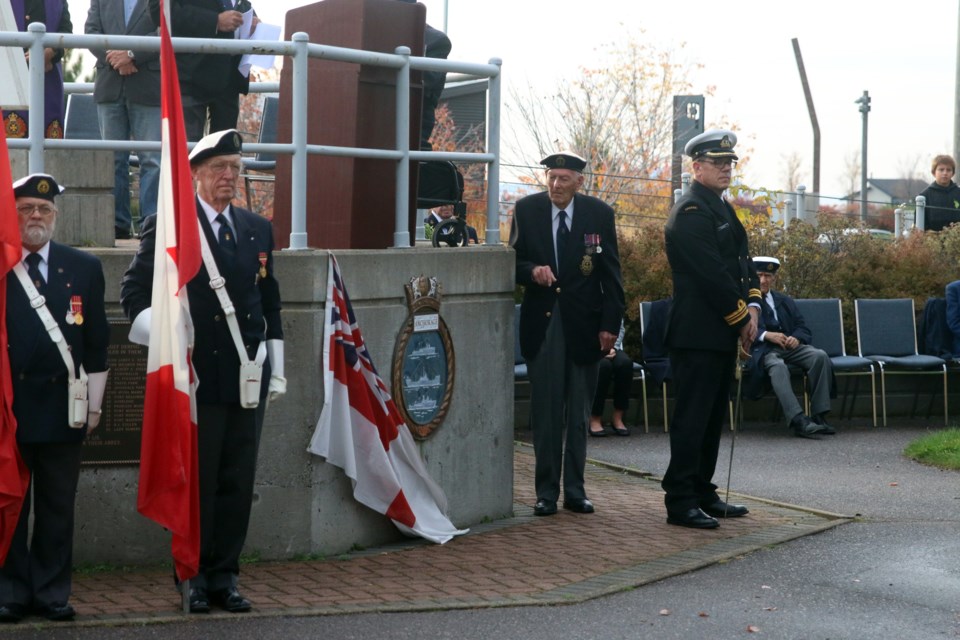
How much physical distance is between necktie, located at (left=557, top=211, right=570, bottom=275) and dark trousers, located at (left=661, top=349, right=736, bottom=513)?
946 mm

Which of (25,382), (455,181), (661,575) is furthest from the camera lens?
(455,181)

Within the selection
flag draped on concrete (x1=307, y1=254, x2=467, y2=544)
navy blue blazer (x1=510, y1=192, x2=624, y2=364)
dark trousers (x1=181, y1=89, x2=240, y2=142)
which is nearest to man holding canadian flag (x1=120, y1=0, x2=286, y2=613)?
flag draped on concrete (x1=307, y1=254, x2=467, y2=544)

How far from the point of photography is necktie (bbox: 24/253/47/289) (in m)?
6.33

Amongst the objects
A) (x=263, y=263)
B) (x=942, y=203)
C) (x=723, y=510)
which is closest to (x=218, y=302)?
(x=263, y=263)

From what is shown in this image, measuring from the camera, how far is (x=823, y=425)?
13.3m

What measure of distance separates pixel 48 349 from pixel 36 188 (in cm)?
72

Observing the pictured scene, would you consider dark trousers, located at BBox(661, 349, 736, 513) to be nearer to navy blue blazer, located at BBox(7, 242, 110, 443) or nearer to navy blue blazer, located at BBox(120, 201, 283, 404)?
navy blue blazer, located at BBox(120, 201, 283, 404)

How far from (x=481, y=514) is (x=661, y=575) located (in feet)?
6.07

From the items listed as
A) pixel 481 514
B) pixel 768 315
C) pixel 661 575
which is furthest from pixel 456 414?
pixel 768 315

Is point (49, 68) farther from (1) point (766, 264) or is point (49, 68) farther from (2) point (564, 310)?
(1) point (766, 264)

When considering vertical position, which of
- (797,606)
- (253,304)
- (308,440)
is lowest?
(797,606)

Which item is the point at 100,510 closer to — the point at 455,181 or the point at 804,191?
the point at 455,181

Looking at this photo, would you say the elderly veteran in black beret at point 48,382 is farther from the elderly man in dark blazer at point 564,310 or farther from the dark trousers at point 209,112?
the elderly man in dark blazer at point 564,310

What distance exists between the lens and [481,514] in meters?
8.99
